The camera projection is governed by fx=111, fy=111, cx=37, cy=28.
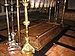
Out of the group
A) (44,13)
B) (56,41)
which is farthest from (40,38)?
(44,13)

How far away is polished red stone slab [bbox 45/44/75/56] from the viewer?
182 cm

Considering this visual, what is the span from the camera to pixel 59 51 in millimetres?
1923

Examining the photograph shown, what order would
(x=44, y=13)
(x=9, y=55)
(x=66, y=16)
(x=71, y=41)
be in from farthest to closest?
(x=44, y=13), (x=66, y=16), (x=71, y=41), (x=9, y=55)

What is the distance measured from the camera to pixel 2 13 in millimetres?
4441

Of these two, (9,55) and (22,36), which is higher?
(22,36)

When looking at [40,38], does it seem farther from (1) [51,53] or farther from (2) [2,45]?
(2) [2,45]

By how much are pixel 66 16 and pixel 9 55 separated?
3.89 meters

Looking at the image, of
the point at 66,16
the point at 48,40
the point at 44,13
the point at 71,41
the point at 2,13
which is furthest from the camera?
the point at 44,13

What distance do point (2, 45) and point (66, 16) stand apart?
12.1 feet

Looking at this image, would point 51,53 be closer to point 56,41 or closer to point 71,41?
point 56,41

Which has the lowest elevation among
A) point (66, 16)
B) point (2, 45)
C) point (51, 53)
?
point (51, 53)

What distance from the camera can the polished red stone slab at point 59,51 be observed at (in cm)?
182

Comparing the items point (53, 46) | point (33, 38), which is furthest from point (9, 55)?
point (53, 46)

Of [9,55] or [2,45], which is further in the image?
[2,45]
